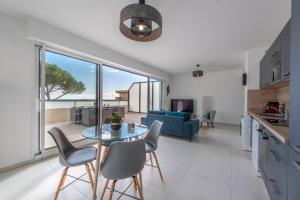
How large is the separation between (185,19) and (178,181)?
8.37 feet

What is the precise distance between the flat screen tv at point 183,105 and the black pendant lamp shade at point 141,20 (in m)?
6.38

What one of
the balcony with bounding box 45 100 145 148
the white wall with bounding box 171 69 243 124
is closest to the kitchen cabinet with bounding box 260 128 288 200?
the balcony with bounding box 45 100 145 148

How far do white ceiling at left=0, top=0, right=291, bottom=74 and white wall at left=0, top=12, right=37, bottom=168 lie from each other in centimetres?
37

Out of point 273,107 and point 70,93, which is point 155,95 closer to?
point 70,93

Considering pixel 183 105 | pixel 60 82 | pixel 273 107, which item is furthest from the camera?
pixel 183 105

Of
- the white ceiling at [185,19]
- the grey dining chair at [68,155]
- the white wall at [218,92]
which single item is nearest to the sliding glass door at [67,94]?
the white ceiling at [185,19]

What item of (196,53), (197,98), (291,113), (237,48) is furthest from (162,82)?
(291,113)

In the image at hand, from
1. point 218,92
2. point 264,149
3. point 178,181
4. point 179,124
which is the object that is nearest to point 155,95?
point 218,92

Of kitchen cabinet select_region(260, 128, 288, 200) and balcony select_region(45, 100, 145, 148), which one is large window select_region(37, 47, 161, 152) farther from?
kitchen cabinet select_region(260, 128, 288, 200)

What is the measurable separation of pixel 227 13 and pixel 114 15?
1.74 meters

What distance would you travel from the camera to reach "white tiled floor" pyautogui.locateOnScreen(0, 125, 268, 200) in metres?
1.88

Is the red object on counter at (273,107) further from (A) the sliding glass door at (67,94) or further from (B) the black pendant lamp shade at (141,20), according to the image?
(A) the sliding glass door at (67,94)

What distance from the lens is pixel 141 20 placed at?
144cm

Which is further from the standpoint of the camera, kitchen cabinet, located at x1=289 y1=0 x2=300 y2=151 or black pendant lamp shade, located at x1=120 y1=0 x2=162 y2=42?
black pendant lamp shade, located at x1=120 y1=0 x2=162 y2=42
